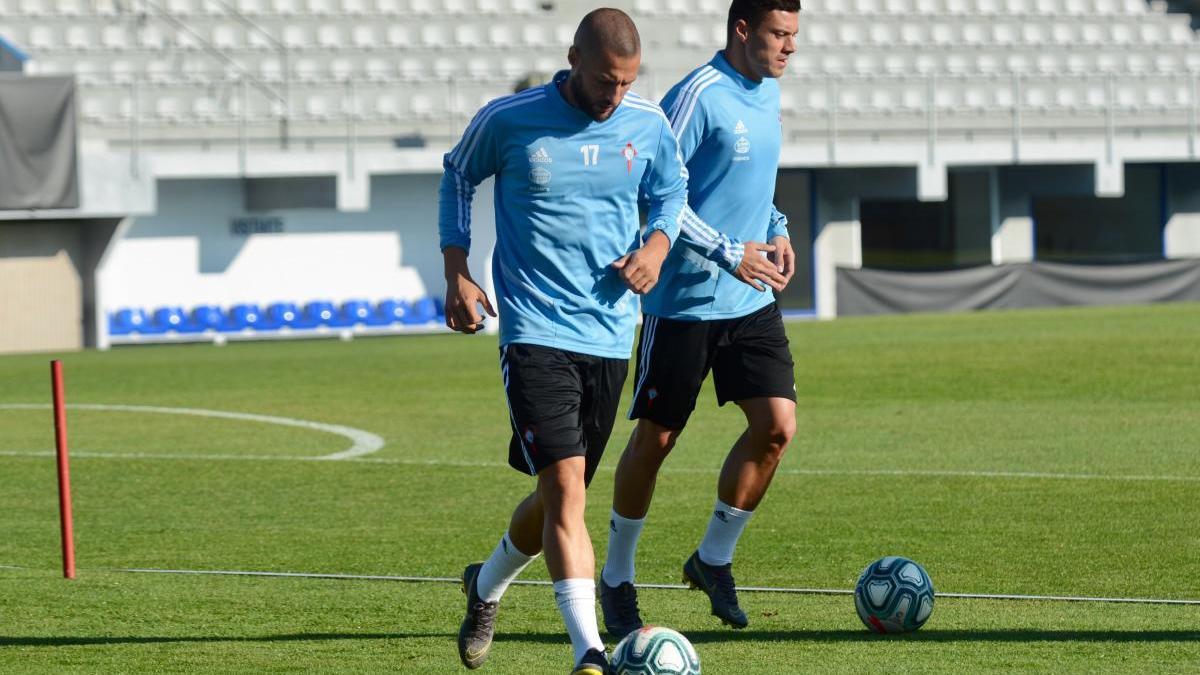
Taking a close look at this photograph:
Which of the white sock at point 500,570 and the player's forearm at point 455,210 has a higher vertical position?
the player's forearm at point 455,210

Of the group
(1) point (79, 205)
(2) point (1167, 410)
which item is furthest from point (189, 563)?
(1) point (79, 205)

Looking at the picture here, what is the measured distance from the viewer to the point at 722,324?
6.46m

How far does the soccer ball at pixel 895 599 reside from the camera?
238 inches

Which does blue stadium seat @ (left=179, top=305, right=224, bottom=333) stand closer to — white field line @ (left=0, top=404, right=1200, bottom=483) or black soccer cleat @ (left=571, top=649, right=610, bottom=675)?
white field line @ (left=0, top=404, right=1200, bottom=483)

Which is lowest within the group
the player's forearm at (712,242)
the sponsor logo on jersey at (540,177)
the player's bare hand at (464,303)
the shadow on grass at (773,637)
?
the shadow on grass at (773,637)

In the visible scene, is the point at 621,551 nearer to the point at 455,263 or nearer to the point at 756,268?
the point at 756,268

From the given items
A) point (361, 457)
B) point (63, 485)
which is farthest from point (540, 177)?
point (361, 457)

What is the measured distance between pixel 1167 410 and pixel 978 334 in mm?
8808

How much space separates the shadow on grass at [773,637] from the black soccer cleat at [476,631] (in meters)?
0.43

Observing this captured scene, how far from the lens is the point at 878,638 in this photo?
6.02 metres

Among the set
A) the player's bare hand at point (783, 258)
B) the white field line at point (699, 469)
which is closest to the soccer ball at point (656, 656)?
the player's bare hand at point (783, 258)

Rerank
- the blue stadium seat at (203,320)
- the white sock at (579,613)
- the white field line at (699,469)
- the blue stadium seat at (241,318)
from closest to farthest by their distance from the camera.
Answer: the white sock at (579,613) → the white field line at (699,469) → the blue stadium seat at (203,320) → the blue stadium seat at (241,318)

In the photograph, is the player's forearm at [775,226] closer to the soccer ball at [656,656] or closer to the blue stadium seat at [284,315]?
the soccer ball at [656,656]

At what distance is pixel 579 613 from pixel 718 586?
1397 mm
